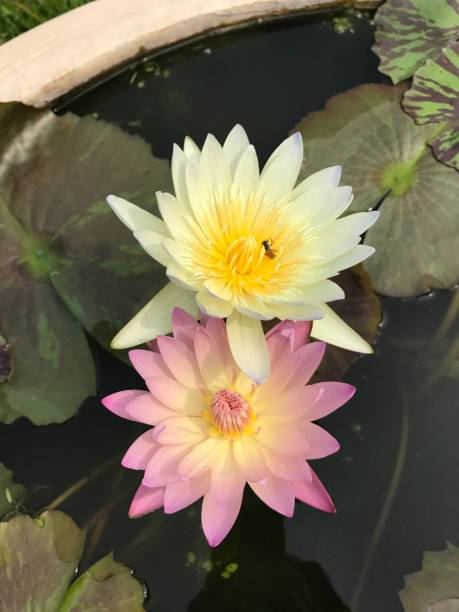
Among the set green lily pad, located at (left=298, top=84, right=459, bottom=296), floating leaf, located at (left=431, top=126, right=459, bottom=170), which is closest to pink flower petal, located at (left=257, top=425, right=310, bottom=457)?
green lily pad, located at (left=298, top=84, right=459, bottom=296)

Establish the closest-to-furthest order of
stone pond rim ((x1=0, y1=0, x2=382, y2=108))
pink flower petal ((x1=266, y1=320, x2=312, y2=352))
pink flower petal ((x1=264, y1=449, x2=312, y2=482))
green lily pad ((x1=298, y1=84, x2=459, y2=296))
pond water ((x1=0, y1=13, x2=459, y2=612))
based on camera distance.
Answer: pink flower petal ((x1=264, y1=449, x2=312, y2=482))
pink flower petal ((x1=266, y1=320, x2=312, y2=352))
pond water ((x1=0, y1=13, x2=459, y2=612))
green lily pad ((x1=298, y1=84, x2=459, y2=296))
stone pond rim ((x1=0, y1=0, x2=382, y2=108))

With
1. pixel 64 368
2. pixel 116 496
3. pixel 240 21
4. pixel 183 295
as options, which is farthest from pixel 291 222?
pixel 240 21

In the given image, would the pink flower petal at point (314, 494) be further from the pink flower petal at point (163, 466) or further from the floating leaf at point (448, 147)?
the floating leaf at point (448, 147)

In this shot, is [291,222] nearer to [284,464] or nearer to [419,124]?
[284,464]

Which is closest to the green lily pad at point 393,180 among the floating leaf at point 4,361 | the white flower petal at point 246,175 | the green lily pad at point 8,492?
the white flower petal at point 246,175

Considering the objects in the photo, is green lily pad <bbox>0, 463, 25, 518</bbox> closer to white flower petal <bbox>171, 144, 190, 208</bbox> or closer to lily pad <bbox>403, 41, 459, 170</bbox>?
white flower petal <bbox>171, 144, 190, 208</bbox>

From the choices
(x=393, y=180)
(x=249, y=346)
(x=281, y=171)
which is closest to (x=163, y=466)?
(x=249, y=346)

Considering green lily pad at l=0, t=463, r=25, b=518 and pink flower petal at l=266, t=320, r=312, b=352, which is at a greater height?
pink flower petal at l=266, t=320, r=312, b=352

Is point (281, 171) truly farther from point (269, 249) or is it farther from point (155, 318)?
point (155, 318)
